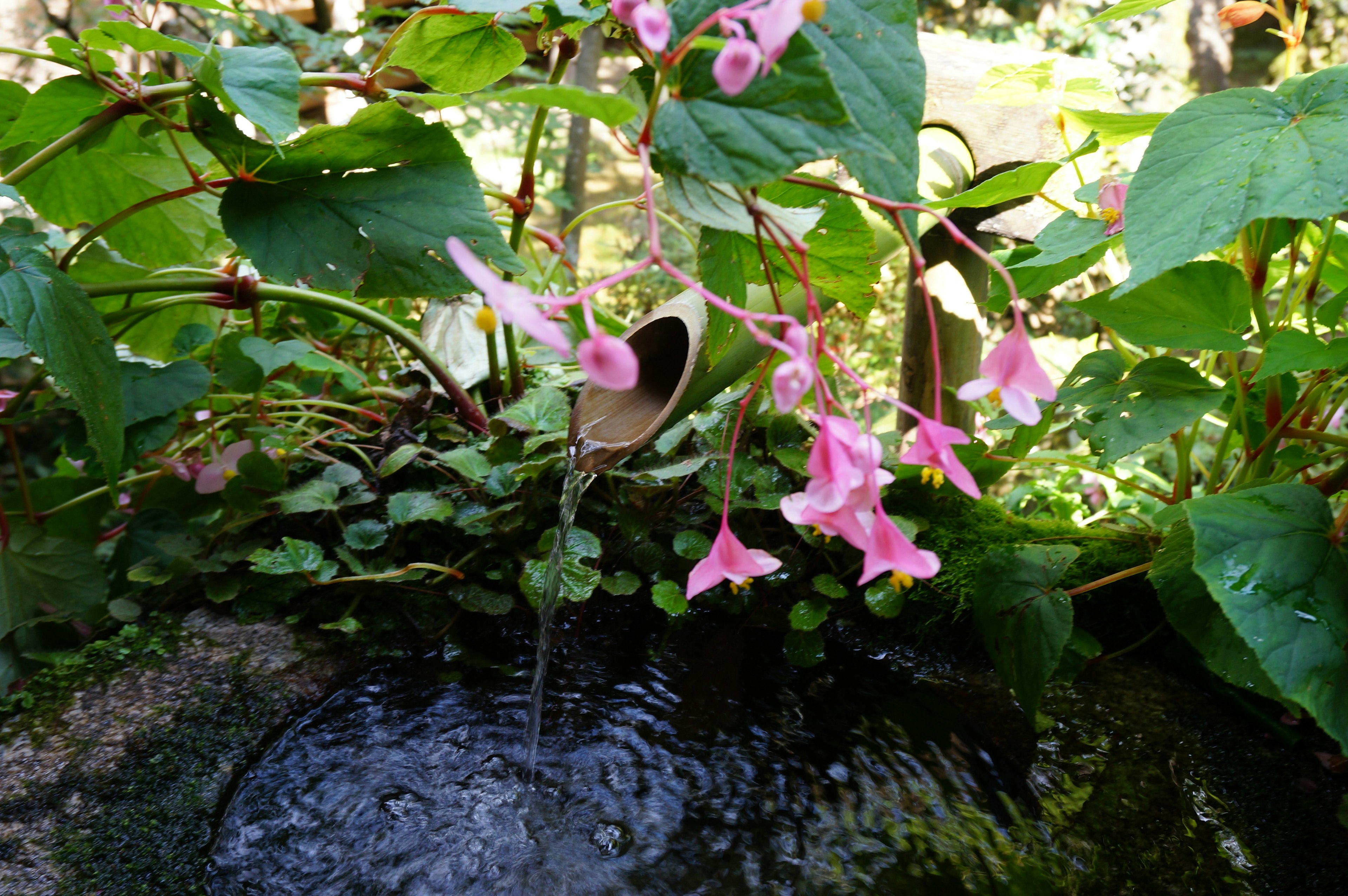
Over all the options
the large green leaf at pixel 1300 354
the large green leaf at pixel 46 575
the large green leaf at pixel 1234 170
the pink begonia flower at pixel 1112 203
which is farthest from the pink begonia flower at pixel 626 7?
the large green leaf at pixel 46 575

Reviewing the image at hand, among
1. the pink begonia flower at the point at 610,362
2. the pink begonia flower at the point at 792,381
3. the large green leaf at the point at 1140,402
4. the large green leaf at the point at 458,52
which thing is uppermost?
the large green leaf at the point at 458,52

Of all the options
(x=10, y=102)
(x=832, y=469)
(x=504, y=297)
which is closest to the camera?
(x=504, y=297)

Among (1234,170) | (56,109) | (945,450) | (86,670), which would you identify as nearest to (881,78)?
(945,450)

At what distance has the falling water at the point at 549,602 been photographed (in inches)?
39.5

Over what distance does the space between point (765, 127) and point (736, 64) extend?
0.04m

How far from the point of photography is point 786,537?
135 cm

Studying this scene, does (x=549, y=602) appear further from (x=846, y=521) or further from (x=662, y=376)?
(x=846, y=521)

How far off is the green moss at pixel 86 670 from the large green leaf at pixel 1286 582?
1.24m

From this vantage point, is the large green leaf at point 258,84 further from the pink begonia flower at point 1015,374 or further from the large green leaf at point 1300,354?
the large green leaf at point 1300,354

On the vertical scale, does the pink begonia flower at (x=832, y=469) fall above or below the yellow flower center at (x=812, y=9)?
below

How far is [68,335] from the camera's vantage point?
87 centimetres

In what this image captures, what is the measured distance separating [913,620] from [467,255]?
1.09m

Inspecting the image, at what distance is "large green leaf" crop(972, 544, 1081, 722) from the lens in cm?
96

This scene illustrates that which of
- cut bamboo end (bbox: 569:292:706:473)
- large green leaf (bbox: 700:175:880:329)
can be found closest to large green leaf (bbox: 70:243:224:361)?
cut bamboo end (bbox: 569:292:706:473)
